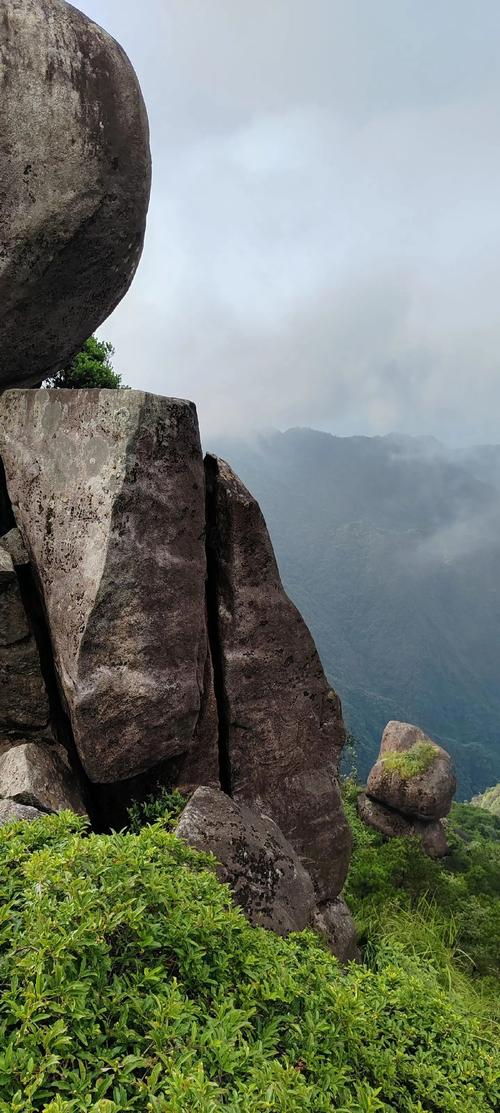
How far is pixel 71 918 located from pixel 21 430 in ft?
22.7

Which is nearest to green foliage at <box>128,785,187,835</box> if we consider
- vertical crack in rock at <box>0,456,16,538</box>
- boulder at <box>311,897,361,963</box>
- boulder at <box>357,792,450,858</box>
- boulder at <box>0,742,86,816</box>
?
boulder at <box>0,742,86,816</box>

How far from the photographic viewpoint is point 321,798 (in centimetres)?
1024

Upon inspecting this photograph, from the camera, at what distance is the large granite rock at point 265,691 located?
9.37 m

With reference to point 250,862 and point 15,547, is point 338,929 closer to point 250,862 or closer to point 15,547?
point 250,862

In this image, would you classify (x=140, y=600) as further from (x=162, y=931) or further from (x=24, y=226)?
(x=24, y=226)

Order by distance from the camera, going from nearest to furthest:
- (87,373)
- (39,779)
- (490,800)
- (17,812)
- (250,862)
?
(17,812)
(250,862)
(39,779)
(87,373)
(490,800)

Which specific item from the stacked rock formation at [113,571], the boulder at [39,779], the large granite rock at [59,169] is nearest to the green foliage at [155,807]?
the stacked rock formation at [113,571]

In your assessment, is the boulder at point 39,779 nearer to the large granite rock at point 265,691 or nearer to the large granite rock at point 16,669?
the large granite rock at point 16,669

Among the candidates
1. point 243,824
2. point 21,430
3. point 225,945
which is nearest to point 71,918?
point 225,945

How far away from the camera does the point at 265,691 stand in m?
9.69

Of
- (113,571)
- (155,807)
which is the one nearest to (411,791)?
(155,807)

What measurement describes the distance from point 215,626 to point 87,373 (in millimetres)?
6521

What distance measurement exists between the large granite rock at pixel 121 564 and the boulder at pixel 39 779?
435 mm

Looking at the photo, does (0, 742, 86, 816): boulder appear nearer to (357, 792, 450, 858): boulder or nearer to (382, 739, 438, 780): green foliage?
(382, 739, 438, 780): green foliage
